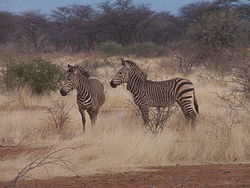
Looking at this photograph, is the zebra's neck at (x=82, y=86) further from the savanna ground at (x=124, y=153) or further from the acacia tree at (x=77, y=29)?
the acacia tree at (x=77, y=29)

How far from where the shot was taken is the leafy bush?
14828mm

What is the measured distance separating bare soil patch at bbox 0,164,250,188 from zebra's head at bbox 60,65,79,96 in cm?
381

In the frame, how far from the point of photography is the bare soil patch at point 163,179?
595 centimetres

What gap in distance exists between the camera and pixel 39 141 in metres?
9.34

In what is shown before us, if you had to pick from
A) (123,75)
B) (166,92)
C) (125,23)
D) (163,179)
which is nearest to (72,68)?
(123,75)

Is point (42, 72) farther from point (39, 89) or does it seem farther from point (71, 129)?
point (71, 129)

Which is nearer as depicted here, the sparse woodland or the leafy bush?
the sparse woodland

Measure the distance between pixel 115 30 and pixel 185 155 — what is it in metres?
39.4

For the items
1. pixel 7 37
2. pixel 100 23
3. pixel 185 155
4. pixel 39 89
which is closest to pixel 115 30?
pixel 100 23

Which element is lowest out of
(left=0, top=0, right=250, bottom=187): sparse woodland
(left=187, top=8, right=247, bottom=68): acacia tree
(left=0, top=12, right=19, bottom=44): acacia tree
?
(left=0, top=0, right=250, bottom=187): sparse woodland

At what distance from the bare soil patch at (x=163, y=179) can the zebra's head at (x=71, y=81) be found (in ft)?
12.5

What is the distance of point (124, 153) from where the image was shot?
7480 mm

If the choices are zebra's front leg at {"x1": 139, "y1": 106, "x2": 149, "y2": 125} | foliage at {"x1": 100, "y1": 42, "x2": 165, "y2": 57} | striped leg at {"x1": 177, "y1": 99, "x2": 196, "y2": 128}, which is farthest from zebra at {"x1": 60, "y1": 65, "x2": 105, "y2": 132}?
foliage at {"x1": 100, "y1": 42, "x2": 165, "y2": 57}

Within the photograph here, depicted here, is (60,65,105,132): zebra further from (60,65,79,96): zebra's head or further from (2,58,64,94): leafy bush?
(2,58,64,94): leafy bush
